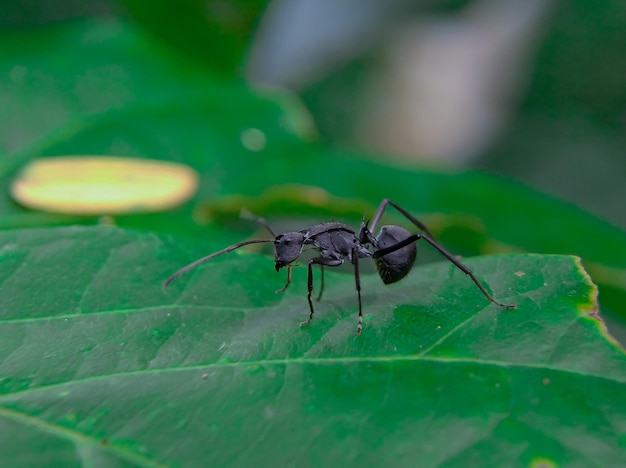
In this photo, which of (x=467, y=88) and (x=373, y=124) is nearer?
(x=373, y=124)

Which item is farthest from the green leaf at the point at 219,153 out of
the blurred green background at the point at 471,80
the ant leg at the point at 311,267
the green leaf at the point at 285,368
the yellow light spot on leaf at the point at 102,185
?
the blurred green background at the point at 471,80

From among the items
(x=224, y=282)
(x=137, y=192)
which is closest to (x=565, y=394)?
(x=224, y=282)

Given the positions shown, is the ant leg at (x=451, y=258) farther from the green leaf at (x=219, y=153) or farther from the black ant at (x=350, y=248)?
the green leaf at (x=219, y=153)

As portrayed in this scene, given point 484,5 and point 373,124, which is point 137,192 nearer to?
point 373,124

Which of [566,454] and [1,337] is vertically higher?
[1,337]

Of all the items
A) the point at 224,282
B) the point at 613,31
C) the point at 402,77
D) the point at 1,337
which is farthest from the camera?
the point at 402,77

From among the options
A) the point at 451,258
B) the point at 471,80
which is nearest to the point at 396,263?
the point at 451,258
